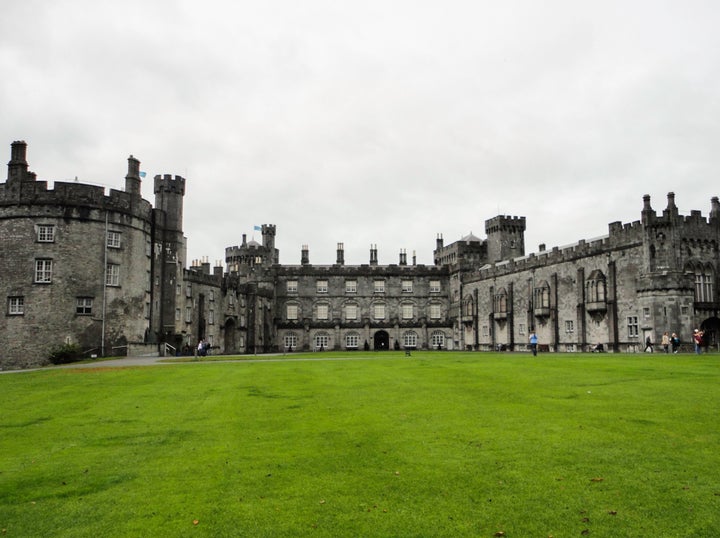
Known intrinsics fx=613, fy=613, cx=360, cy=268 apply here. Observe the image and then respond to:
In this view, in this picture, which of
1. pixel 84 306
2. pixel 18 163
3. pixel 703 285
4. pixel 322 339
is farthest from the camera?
pixel 322 339

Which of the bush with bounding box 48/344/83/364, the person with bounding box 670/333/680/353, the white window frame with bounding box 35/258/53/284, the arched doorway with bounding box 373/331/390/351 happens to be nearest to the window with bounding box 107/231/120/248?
the white window frame with bounding box 35/258/53/284

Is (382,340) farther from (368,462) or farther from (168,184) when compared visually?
(368,462)

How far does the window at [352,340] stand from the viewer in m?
77.9

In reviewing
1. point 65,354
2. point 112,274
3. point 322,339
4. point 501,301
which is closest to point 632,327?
point 501,301

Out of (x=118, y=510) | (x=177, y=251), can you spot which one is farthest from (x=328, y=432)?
(x=177, y=251)

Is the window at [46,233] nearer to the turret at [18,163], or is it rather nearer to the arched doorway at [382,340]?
the turret at [18,163]

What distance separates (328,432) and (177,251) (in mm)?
37802

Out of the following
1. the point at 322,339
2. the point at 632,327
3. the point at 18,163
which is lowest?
the point at 322,339

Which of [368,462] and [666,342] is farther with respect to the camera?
[666,342]

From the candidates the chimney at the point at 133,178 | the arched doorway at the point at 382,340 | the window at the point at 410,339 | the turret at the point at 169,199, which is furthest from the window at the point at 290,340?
the chimney at the point at 133,178

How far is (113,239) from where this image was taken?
41250 millimetres

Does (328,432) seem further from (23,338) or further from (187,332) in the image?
(187,332)

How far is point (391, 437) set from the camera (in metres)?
11.6

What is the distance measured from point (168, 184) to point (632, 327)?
3719cm
